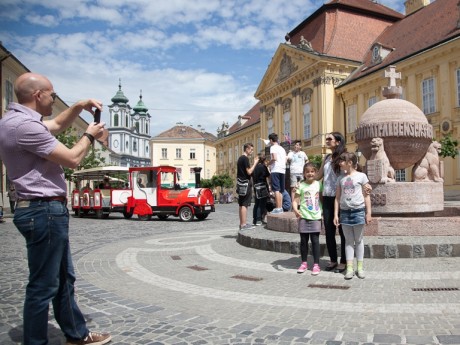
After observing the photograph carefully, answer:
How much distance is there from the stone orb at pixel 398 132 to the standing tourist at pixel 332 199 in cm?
313

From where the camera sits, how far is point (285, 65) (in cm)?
4291

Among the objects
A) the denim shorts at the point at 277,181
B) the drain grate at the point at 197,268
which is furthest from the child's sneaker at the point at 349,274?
the denim shorts at the point at 277,181

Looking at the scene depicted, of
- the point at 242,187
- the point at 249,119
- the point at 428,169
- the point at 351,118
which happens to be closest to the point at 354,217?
the point at 242,187

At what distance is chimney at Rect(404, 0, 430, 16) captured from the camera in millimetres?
36750

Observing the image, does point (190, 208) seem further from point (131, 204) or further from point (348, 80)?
point (348, 80)

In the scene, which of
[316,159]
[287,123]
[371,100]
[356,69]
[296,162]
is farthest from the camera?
[287,123]

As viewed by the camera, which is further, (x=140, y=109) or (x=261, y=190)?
(x=140, y=109)

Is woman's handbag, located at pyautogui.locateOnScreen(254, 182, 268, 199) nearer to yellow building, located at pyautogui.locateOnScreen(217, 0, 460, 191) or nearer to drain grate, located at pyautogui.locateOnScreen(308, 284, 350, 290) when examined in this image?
drain grate, located at pyautogui.locateOnScreen(308, 284, 350, 290)

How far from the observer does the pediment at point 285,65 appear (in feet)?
127

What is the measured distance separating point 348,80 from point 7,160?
118 feet

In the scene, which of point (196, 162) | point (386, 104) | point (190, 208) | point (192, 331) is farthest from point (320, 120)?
point (196, 162)

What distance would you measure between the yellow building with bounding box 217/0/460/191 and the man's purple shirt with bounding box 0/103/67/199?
2601 cm

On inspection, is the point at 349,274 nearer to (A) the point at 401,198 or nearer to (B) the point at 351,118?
(A) the point at 401,198

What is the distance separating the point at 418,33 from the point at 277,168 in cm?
2707
